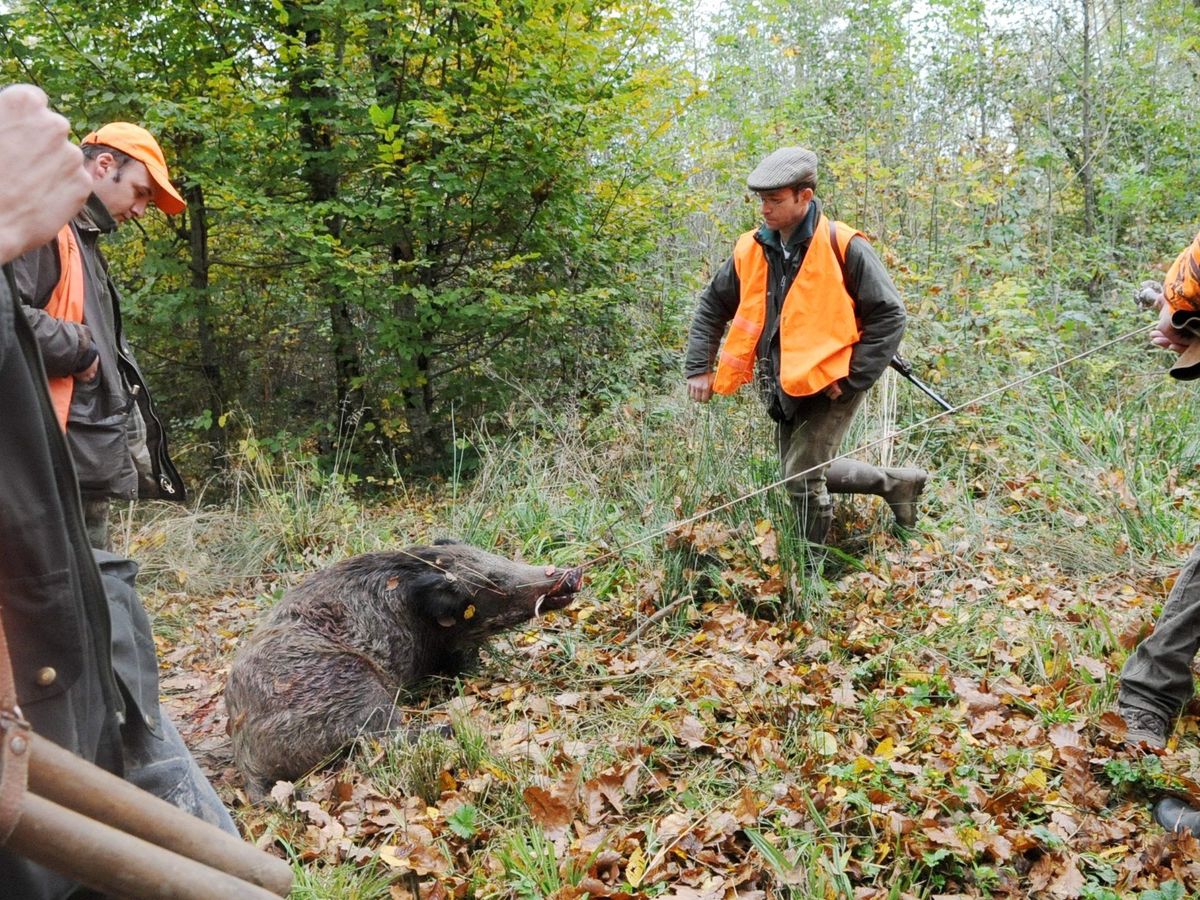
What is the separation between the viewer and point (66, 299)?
3904 mm

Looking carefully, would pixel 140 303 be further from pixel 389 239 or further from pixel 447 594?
pixel 447 594

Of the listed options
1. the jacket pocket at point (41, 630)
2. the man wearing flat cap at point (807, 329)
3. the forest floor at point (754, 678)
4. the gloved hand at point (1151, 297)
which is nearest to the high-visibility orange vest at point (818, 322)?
the man wearing flat cap at point (807, 329)

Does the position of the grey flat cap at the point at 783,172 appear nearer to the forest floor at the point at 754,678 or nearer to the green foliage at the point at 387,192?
the forest floor at the point at 754,678

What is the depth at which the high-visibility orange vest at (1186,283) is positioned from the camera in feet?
11.0

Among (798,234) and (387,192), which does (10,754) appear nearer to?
(798,234)

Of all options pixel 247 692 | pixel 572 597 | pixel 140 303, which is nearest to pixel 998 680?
pixel 572 597

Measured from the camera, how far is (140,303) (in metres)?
9.29

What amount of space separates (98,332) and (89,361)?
222mm

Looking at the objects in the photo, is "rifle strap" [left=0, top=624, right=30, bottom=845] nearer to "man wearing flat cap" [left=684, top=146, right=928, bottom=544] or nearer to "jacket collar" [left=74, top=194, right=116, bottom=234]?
"jacket collar" [left=74, top=194, right=116, bottom=234]

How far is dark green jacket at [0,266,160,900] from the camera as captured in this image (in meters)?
1.18

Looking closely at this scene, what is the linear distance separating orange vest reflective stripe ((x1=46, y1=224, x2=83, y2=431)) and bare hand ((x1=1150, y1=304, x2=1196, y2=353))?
14.4ft

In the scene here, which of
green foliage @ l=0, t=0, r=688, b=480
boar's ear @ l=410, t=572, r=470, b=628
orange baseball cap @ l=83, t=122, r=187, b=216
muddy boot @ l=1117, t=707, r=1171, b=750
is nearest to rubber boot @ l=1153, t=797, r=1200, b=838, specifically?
muddy boot @ l=1117, t=707, r=1171, b=750

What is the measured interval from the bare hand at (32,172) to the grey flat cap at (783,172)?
15.2 feet

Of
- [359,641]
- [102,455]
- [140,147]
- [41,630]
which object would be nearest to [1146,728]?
[359,641]
